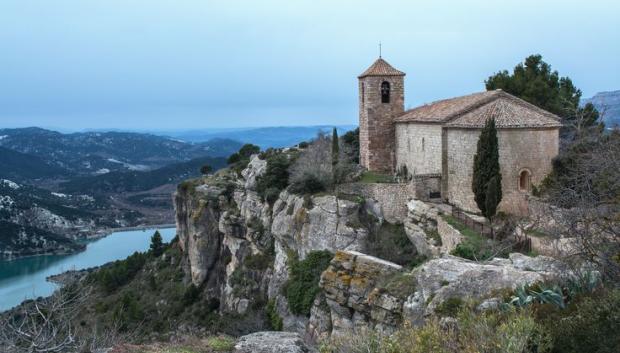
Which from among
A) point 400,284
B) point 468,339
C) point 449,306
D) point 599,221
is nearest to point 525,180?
point 400,284

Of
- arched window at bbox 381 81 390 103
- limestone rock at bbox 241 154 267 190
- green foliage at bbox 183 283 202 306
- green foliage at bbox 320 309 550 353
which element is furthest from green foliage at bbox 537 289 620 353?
green foliage at bbox 183 283 202 306

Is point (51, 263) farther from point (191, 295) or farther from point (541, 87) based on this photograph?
point (541, 87)

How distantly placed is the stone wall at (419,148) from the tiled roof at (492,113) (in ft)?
2.14

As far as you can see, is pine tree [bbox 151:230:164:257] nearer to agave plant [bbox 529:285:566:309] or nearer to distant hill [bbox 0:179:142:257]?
distant hill [bbox 0:179:142:257]

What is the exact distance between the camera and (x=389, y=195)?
95.2 ft

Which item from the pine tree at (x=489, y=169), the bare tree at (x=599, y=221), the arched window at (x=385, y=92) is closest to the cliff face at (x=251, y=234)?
the pine tree at (x=489, y=169)

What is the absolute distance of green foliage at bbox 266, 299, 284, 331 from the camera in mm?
29641

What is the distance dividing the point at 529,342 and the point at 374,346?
2.25 metres

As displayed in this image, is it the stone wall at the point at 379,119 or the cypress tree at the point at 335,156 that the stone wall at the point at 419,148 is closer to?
the stone wall at the point at 379,119

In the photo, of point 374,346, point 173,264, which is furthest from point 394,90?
point 173,264

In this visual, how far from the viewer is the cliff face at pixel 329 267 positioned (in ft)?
47.7

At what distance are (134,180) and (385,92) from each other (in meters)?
161

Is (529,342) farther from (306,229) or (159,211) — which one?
(159,211)

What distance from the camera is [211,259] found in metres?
46.0
